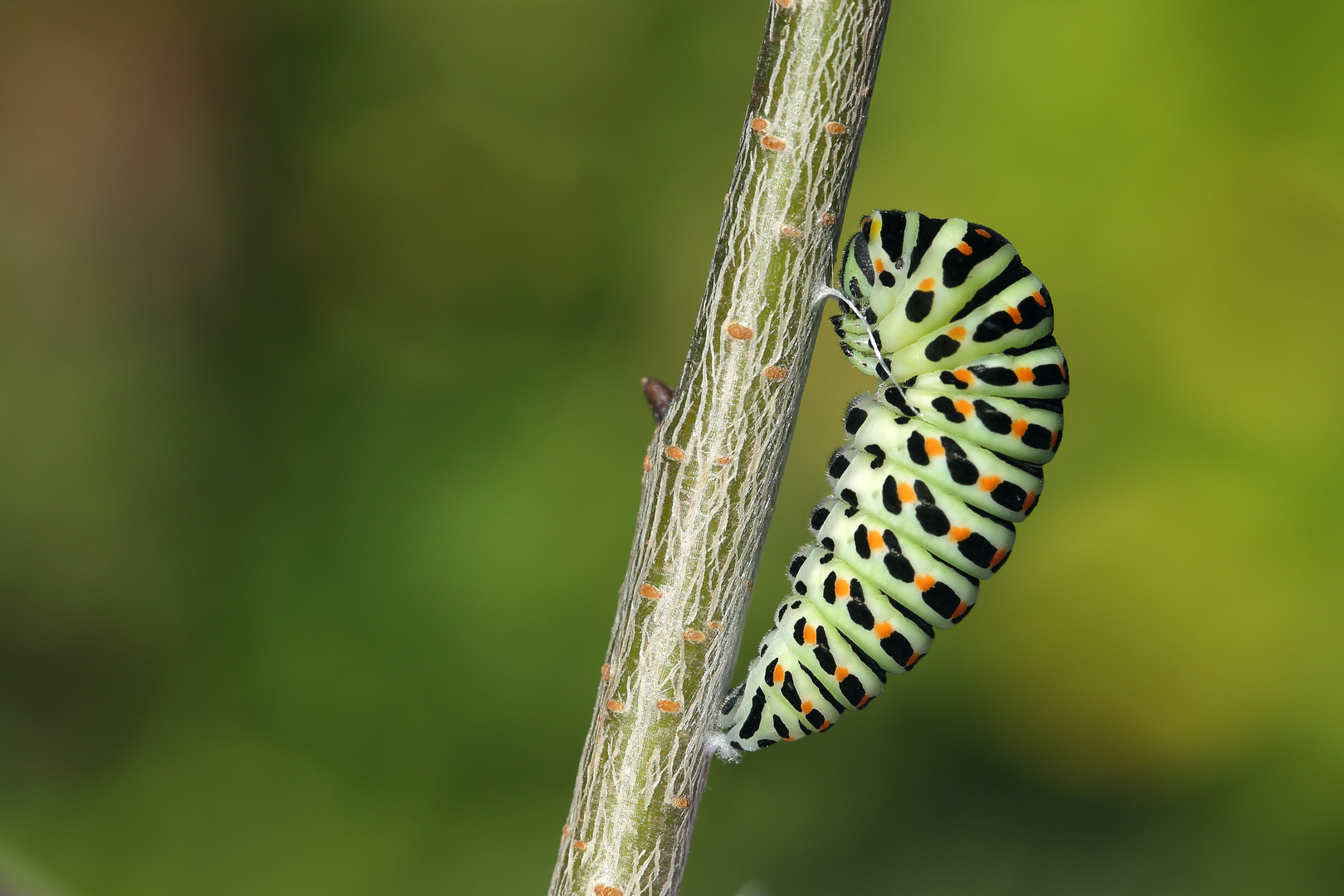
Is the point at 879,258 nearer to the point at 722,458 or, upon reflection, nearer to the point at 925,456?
the point at 925,456

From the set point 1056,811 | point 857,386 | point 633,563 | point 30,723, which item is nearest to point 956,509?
point 633,563

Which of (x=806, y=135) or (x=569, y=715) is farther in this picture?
(x=569, y=715)

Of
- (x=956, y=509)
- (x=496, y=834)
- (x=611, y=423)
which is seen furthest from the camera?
(x=611, y=423)

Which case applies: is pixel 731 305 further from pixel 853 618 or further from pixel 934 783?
pixel 934 783

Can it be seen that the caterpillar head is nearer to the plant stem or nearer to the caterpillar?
the caterpillar

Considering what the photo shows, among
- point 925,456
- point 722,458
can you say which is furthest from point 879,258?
point 722,458

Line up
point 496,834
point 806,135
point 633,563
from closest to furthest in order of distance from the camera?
point 806,135, point 633,563, point 496,834

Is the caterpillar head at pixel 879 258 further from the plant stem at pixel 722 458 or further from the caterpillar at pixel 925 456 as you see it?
the plant stem at pixel 722 458

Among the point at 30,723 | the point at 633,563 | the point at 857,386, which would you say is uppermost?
the point at 857,386
